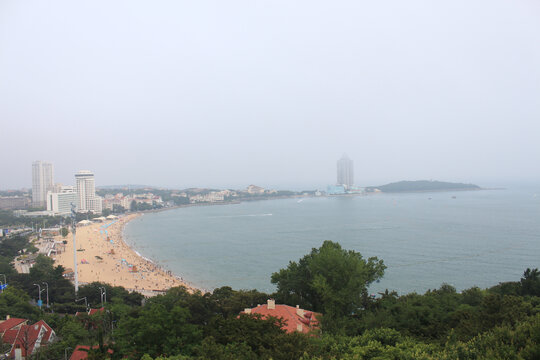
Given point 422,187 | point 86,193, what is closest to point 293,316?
point 86,193

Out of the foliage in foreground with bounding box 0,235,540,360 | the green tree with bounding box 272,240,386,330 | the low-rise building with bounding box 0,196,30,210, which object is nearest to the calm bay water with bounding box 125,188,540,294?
the green tree with bounding box 272,240,386,330

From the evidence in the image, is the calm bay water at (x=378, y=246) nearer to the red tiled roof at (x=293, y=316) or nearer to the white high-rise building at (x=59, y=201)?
the red tiled roof at (x=293, y=316)

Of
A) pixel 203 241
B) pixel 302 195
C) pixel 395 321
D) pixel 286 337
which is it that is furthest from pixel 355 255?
pixel 302 195

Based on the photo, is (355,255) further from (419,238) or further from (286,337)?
(419,238)

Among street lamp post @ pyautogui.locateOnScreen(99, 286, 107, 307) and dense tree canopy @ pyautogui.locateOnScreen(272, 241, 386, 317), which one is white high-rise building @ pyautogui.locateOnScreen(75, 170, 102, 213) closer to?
street lamp post @ pyautogui.locateOnScreen(99, 286, 107, 307)

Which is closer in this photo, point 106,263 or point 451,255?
point 451,255
